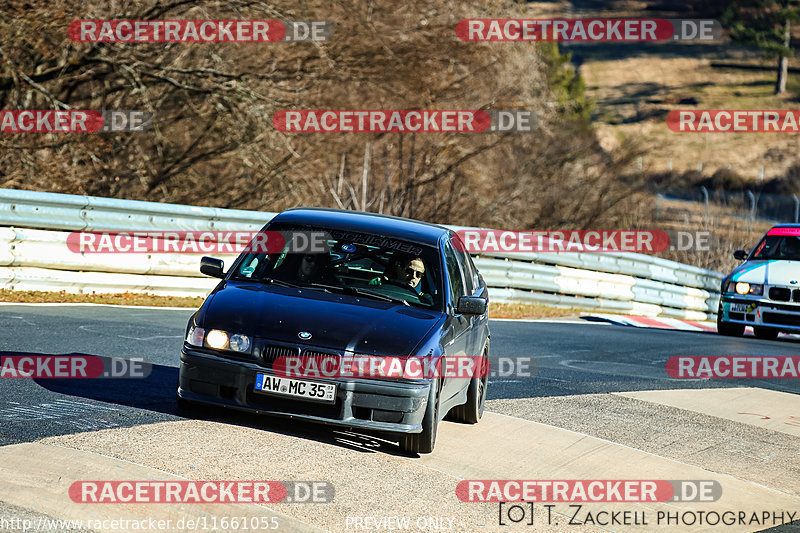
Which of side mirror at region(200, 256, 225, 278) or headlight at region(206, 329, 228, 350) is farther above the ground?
side mirror at region(200, 256, 225, 278)

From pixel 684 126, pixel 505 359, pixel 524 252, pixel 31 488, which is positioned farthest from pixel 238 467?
pixel 684 126

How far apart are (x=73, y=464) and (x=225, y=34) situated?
1576 centimetres

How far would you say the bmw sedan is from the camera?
258 inches

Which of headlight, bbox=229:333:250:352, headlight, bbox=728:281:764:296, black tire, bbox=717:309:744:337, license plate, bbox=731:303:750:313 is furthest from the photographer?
black tire, bbox=717:309:744:337

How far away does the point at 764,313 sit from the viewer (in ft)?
55.9

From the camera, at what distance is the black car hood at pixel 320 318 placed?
6625mm

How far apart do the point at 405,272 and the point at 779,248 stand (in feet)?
38.3

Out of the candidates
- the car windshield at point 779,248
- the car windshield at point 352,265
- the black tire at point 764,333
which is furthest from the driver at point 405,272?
the black tire at point 764,333

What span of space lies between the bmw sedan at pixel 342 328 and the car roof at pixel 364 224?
11 mm

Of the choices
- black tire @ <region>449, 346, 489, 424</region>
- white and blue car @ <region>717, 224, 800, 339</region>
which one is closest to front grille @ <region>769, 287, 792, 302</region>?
white and blue car @ <region>717, 224, 800, 339</region>

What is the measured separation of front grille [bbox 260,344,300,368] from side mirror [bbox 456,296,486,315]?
4.63 ft

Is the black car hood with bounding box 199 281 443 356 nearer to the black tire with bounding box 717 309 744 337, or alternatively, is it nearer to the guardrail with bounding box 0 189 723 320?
the guardrail with bounding box 0 189 723 320

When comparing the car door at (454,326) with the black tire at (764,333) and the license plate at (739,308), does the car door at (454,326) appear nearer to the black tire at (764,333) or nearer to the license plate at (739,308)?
the license plate at (739,308)

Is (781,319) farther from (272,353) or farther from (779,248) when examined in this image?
(272,353)
